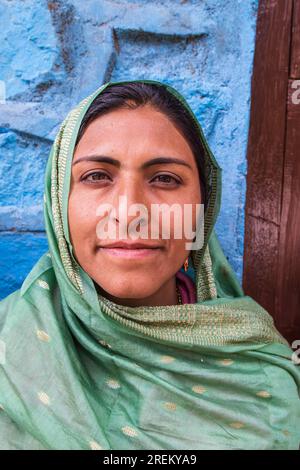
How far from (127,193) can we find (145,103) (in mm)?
284

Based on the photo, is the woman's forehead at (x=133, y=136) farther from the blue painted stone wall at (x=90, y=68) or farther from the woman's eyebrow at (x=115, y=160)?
the blue painted stone wall at (x=90, y=68)

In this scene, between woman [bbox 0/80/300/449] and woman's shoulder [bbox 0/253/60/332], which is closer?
woman [bbox 0/80/300/449]

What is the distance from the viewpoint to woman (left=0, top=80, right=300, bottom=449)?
3.73 ft

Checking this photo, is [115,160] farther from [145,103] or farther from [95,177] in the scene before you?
[145,103]

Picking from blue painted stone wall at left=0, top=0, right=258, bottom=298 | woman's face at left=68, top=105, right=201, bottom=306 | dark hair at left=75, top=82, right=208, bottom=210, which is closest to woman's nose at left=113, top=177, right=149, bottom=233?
woman's face at left=68, top=105, right=201, bottom=306

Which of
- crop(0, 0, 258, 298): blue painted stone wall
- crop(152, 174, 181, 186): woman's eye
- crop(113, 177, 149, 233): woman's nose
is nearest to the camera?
crop(113, 177, 149, 233): woman's nose

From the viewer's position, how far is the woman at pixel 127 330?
1.14 m

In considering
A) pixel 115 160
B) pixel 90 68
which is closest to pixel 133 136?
pixel 115 160

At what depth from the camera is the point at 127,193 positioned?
3.70 feet

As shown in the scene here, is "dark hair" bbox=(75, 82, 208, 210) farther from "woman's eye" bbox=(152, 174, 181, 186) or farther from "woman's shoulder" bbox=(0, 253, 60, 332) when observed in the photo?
"woman's shoulder" bbox=(0, 253, 60, 332)

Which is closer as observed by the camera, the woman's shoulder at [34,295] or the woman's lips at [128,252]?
the woman's lips at [128,252]

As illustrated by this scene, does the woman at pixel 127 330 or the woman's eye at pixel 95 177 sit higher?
the woman's eye at pixel 95 177

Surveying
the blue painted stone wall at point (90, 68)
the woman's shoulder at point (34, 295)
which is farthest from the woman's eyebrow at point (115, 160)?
the blue painted stone wall at point (90, 68)
